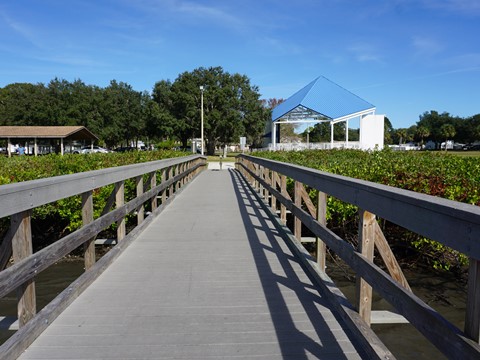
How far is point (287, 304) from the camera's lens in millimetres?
3566

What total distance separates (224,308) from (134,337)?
0.84 m

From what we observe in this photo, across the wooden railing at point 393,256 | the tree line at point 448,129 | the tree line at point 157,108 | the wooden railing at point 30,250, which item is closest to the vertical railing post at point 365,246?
the wooden railing at point 393,256

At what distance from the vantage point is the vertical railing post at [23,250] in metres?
2.60

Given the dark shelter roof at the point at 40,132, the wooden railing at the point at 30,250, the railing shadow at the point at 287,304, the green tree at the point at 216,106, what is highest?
the green tree at the point at 216,106

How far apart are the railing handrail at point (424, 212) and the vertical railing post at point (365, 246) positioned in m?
0.09

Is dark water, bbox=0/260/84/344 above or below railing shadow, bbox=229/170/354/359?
below

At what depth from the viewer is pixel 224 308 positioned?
3.50m

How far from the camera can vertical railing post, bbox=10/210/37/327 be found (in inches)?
102

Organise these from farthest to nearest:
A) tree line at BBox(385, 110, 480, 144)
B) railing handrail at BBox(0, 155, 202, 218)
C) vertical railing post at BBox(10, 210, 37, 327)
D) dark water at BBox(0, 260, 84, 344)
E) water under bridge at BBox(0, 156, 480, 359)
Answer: tree line at BBox(385, 110, 480, 144) < dark water at BBox(0, 260, 84, 344) < vertical railing post at BBox(10, 210, 37, 327) < railing handrail at BBox(0, 155, 202, 218) < water under bridge at BBox(0, 156, 480, 359)

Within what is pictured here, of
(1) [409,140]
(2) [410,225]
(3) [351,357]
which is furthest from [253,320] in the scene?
(1) [409,140]

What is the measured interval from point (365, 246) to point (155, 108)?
56.3 meters

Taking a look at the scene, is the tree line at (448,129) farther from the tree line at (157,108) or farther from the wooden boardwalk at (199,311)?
the wooden boardwalk at (199,311)

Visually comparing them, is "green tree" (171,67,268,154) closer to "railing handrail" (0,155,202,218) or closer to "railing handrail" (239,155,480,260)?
"railing handrail" (0,155,202,218)

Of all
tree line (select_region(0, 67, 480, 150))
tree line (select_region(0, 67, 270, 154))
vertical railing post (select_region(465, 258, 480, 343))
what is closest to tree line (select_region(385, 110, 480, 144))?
tree line (select_region(0, 67, 480, 150))
